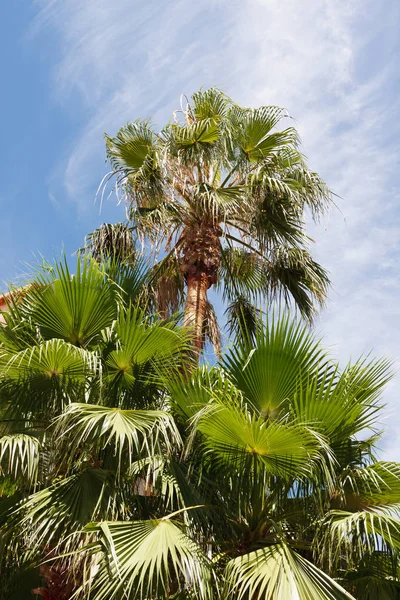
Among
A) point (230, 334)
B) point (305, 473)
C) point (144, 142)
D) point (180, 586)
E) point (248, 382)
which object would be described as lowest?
point (180, 586)

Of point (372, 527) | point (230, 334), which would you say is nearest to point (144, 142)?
point (230, 334)

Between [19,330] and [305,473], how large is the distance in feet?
8.81

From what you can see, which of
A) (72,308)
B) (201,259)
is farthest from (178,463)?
(201,259)

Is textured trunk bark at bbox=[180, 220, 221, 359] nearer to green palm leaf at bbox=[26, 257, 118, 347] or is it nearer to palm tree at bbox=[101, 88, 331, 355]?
palm tree at bbox=[101, 88, 331, 355]

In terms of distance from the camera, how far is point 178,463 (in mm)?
5789

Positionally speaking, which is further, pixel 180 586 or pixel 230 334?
pixel 230 334

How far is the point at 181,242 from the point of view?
957 cm

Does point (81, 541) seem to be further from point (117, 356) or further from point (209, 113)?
point (209, 113)

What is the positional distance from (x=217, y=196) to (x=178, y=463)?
4.06 meters

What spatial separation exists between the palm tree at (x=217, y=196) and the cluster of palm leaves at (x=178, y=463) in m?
2.79

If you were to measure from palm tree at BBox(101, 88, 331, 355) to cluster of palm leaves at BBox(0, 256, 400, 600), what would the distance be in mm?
2787

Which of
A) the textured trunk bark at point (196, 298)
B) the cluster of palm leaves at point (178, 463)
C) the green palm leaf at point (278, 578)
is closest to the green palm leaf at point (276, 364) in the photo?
the cluster of palm leaves at point (178, 463)

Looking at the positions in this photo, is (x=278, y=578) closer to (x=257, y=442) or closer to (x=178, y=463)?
(x=257, y=442)

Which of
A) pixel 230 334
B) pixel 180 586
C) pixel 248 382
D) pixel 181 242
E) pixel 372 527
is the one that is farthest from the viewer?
pixel 230 334
